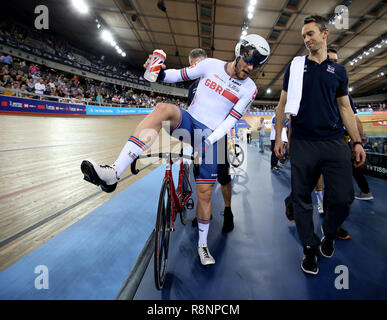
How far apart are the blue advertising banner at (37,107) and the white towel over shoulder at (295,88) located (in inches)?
442

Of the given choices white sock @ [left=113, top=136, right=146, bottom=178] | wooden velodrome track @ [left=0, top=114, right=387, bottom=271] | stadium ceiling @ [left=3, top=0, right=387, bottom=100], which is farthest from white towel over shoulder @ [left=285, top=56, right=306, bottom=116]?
stadium ceiling @ [left=3, top=0, right=387, bottom=100]

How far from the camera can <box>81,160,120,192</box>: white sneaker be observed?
2.99 feet

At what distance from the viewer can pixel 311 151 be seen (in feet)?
4.32

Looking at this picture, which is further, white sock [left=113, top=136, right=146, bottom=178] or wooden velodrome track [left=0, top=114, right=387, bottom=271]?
wooden velodrome track [left=0, top=114, right=387, bottom=271]

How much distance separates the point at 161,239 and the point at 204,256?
0.39m

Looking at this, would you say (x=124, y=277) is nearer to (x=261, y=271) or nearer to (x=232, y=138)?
(x=261, y=271)

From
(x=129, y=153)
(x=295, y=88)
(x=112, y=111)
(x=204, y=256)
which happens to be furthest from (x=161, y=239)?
(x=112, y=111)

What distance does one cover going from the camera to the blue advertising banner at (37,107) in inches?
326

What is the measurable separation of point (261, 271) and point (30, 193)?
101 inches

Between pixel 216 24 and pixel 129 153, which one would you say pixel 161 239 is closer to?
pixel 129 153

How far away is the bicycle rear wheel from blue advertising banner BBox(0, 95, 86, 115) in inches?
421

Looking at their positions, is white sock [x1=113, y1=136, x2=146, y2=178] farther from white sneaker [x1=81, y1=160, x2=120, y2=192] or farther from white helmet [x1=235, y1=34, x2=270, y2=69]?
white helmet [x1=235, y1=34, x2=270, y2=69]

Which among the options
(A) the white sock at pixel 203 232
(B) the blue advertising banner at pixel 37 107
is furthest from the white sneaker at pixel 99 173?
(B) the blue advertising banner at pixel 37 107
